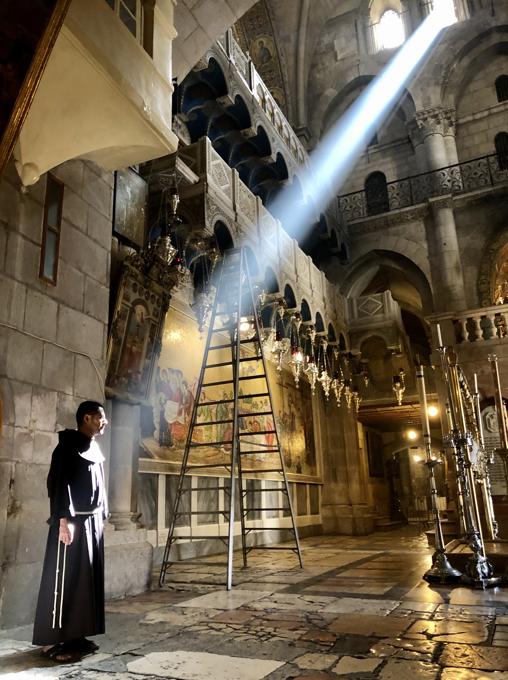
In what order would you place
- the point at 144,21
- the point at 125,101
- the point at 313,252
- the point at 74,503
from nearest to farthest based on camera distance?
the point at 74,503 → the point at 125,101 → the point at 144,21 → the point at 313,252

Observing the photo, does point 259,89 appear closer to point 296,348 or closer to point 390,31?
point 296,348

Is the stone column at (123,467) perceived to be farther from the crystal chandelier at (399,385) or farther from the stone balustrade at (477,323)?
the crystal chandelier at (399,385)

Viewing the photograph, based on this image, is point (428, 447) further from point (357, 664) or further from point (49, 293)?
point (49, 293)

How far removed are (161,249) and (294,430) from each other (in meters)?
7.94

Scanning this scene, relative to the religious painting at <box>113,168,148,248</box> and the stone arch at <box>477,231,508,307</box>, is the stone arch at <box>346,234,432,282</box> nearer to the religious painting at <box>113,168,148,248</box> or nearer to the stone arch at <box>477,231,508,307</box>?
the stone arch at <box>477,231,508,307</box>

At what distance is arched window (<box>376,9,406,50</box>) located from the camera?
2073 cm

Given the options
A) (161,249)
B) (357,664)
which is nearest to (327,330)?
(161,249)

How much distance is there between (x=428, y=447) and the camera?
605 centimetres

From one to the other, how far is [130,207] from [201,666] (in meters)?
5.52

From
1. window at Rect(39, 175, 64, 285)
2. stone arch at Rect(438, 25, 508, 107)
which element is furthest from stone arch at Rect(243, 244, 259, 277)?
stone arch at Rect(438, 25, 508, 107)

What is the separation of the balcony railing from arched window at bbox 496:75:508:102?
2.21m

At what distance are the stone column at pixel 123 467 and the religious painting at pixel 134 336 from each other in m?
0.23

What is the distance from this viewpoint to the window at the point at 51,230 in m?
5.21

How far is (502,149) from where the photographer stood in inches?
732
